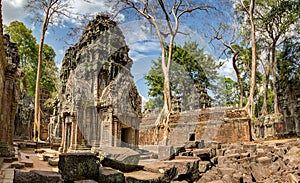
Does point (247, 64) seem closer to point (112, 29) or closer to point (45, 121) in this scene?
point (112, 29)

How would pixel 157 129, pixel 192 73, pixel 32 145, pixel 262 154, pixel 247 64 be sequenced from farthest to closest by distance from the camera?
pixel 192 73, pixel 247 64, pixel 157 129, pixel 32 145, pixel 262 154

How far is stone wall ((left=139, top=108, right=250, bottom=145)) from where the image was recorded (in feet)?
42.9

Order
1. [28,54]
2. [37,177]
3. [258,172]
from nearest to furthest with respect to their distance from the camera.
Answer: [37,177], [258,172], [28,54]

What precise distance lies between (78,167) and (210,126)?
1225 centimetres

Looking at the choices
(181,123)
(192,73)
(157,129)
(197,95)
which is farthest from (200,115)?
(192,73)

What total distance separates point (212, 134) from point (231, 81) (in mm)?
22244

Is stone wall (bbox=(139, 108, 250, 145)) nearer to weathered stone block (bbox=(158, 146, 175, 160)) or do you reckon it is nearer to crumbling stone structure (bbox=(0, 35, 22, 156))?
weathered stone block (bbox=(158, 146, 175, 160))

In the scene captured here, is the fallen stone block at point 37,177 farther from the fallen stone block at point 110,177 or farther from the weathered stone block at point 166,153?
the weathered stone block at point 166,153

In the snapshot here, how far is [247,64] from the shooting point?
25.7 m

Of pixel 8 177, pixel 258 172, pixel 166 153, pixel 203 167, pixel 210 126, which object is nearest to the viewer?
pixel 8 177

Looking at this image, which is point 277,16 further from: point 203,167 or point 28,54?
Answer: point 28,54

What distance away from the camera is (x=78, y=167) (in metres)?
3.04

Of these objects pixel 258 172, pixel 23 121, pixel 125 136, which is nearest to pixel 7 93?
pixel 125 136

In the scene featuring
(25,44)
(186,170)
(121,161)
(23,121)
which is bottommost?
(186,170)
